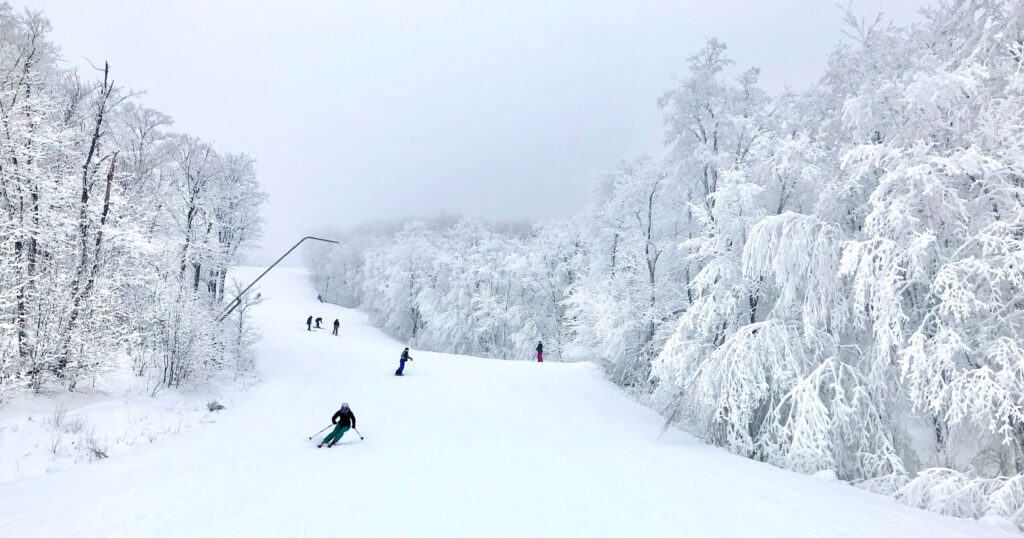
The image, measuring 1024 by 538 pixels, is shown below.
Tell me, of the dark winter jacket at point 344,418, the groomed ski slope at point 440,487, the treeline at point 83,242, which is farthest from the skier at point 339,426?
the treeline at point 83,242

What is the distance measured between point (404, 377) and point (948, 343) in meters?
18.7

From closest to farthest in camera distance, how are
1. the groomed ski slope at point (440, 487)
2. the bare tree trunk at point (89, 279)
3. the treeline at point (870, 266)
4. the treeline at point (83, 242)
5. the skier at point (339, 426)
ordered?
1. the groomed ski slope at point (440, 487)
2. the treeline at point (870, 266)
3. the treeline at point (83, 242)
4. the skier at point (339, 426)
5. the bare tree trunk at point (89, 279)

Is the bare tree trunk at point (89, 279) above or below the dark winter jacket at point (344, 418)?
above

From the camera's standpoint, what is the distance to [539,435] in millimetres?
11977

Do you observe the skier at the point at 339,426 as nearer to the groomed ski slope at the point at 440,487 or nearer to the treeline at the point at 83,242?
the groomed ski slope at the point at 440,487

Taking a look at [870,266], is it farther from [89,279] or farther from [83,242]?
[83,242]

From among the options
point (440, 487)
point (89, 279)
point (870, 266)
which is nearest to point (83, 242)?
point (89, 279)

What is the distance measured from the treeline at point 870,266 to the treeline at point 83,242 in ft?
52.6

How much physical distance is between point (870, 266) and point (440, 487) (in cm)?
1041

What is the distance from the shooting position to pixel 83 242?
1237 cm

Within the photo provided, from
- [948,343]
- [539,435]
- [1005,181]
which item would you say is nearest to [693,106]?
[1005,181]

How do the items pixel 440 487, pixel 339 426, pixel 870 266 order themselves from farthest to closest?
pixel 339 426, pixel 870 266, pixel 440 487

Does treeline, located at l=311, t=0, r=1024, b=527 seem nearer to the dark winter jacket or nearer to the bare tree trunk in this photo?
the dark winter jacket

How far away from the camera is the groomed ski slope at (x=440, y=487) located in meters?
5.73
